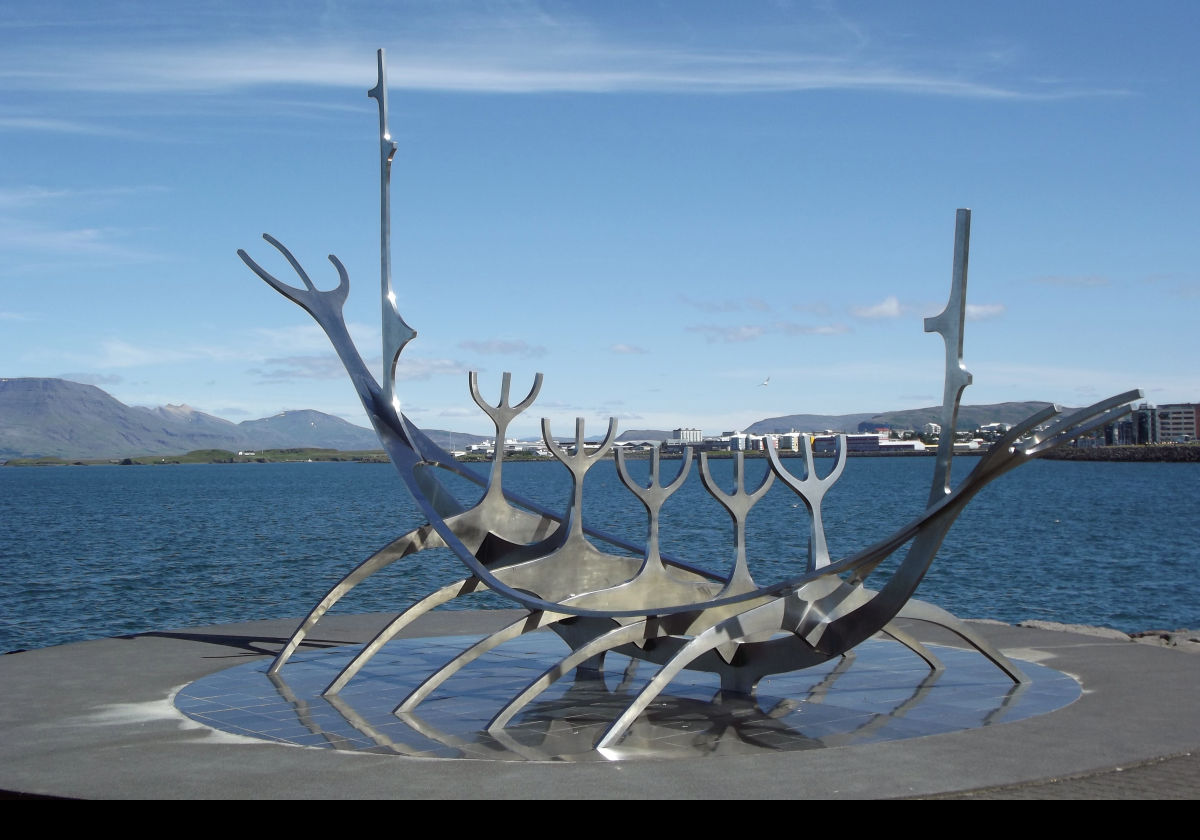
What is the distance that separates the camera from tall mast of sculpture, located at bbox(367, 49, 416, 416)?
48.2 feet

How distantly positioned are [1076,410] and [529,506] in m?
6.57

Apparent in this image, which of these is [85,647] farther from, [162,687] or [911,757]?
[911,757]

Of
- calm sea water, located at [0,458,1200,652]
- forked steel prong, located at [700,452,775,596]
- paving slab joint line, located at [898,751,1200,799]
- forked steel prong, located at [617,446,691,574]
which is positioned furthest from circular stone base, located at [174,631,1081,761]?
calm sea water, located at [0,458,1200,652]

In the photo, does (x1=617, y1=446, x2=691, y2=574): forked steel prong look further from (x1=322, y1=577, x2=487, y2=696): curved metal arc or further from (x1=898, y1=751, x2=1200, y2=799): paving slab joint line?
(x1=898, y1=751, x2=1200, y2=799): paving slab joint line

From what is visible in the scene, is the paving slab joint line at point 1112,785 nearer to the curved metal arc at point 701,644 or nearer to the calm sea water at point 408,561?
the curved metal arc at point 701,644

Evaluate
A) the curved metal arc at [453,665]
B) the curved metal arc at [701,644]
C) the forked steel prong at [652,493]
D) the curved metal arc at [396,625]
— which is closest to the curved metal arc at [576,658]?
the curved metal arc at [701,644]

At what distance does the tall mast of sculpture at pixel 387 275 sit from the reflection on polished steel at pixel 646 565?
2 cm

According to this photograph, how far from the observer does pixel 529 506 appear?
1534 cm

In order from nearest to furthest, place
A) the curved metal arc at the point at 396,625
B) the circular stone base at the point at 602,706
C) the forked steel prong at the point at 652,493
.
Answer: the circular stone base at the point at 602,706, the forked steel prong at the point at 652,493, the curved metal arc at the point at 396,625

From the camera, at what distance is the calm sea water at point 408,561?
93.3 feet

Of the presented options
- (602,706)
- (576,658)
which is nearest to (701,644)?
(576,658)

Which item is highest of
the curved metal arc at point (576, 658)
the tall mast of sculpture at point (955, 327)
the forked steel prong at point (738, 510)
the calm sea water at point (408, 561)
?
the tall mast of sculpture at point (955, 327)

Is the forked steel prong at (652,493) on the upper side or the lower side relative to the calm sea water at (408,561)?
upper

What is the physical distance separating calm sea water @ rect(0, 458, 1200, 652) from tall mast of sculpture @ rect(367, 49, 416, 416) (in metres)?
12.9
